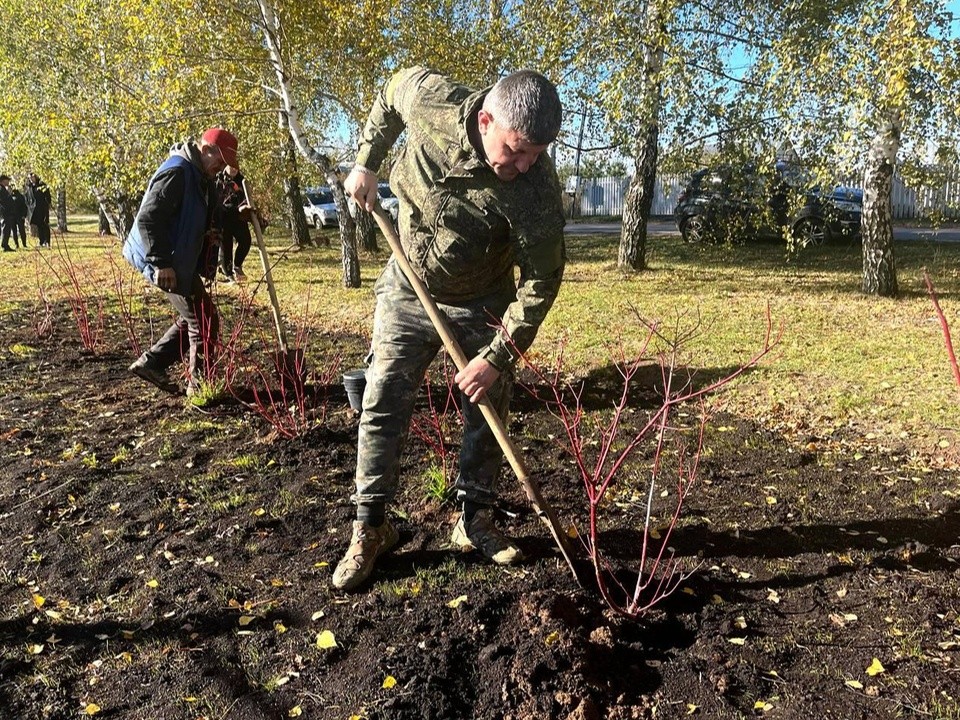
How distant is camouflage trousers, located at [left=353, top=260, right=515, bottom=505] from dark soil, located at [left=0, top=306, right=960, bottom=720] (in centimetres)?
40

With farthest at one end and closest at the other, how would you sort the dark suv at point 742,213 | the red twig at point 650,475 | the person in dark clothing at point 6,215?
1. the person in dark clothing at point 6,215
2. the dark suv at point 742,213
3. the red twig at point 650,475

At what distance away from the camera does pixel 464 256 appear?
8.10ft

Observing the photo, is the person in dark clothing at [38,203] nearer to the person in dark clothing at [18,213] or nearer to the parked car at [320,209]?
the person in dark clothing at [18,213]

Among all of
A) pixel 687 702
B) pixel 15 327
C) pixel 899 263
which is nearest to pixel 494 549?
pixel 687 702

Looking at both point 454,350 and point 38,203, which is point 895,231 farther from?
point 38,203

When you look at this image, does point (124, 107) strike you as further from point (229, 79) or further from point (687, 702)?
point (687, 702)

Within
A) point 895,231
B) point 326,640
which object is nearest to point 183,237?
point 326,640

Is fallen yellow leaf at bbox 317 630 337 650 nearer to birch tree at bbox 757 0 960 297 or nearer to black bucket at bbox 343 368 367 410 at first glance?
black bucket at bbox 343 368 367 410

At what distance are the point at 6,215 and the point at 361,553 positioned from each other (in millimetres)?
17387

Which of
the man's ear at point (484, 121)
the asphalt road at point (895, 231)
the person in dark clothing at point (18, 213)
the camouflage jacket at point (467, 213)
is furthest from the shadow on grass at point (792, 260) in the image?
the person in dark clothing at point (18, 213)

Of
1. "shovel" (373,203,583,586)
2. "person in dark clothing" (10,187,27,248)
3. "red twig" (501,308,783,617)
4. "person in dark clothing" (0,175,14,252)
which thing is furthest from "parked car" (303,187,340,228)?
"shovel" (373,203,583,586)

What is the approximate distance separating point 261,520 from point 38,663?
1.04 metres

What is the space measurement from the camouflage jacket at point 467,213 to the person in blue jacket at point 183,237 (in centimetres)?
221

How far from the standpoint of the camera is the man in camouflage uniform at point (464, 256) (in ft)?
7.47
